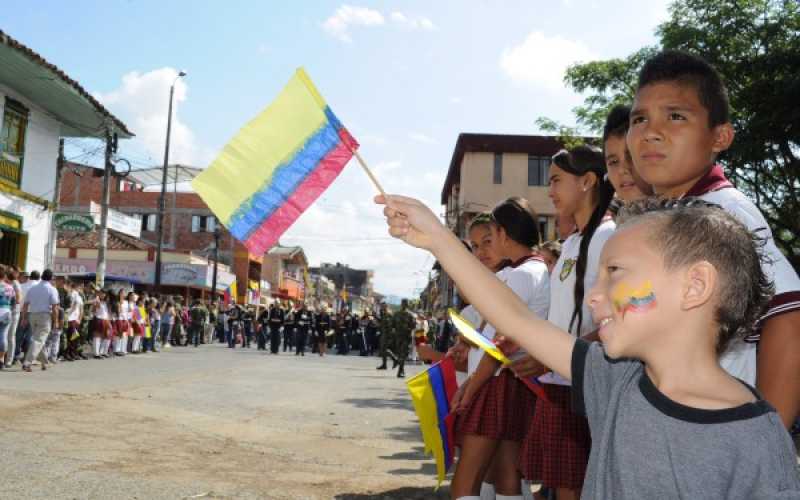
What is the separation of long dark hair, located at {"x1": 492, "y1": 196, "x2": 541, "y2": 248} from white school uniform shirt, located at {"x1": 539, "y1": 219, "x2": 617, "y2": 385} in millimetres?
1010

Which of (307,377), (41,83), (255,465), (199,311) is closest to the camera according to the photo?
(255,465)

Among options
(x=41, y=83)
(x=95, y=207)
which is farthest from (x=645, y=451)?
(x=95, y=207)

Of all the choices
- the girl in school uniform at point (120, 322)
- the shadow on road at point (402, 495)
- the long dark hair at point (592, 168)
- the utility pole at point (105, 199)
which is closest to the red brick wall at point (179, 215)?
the utility pole at point (105, 199)

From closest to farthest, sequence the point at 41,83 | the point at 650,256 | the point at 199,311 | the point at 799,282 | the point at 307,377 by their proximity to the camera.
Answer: the point at 650,256, the point at 799,282, the point at 307,377, the point at 41,83, the point at 199,311

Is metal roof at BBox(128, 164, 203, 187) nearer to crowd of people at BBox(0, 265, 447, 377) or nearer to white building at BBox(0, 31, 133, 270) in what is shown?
crowd of people at BBox(0, 265, 447, 377)

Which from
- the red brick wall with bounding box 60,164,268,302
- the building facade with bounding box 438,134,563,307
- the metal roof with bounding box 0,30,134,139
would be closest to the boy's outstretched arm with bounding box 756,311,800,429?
the metal roof with bounding box 0,30,134,139

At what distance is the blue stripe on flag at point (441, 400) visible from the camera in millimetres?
4203

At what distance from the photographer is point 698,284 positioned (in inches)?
Answer: 63.4

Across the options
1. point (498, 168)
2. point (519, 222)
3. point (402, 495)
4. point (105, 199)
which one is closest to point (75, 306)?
point (105, 199)

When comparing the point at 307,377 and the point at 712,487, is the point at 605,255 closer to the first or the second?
the point at 712,487

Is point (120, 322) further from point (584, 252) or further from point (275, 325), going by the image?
point (584, 252)

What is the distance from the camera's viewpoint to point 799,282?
1.83 m

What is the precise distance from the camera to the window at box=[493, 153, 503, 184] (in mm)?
43353

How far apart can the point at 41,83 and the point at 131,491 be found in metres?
16.1
